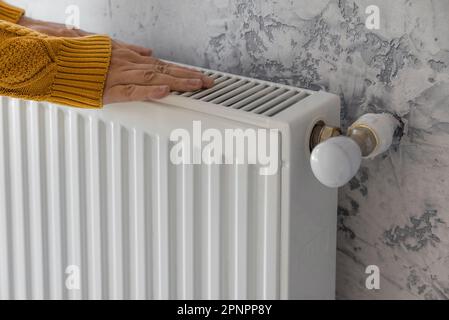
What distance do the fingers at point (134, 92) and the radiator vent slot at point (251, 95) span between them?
0.06 ft

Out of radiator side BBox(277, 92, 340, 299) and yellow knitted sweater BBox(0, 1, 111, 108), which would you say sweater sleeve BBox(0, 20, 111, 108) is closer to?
yellow knitted sweater BBox(0, 1, 111, 108)

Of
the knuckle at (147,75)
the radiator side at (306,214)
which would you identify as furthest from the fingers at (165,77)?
the radiator side at (306,214)

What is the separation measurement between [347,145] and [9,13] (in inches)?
16.0

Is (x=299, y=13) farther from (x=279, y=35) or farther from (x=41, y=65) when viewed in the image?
(x=41, y=65)

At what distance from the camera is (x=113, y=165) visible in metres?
0.74

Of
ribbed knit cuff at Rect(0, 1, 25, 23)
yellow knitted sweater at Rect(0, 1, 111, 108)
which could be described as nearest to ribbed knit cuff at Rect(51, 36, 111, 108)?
yellow knitted sweater at Rect(0, 1, 111, 108)

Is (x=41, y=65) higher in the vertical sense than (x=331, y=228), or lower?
higher

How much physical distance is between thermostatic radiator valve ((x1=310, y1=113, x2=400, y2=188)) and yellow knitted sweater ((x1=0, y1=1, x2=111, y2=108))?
0.20 m

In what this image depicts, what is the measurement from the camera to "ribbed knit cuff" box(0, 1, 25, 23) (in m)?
0.80

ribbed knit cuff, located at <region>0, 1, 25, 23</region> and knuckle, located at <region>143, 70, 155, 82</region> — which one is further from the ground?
ribbed knit cuff, located at <region>0, 1, 25, 23</region>

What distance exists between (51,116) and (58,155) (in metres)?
0.04

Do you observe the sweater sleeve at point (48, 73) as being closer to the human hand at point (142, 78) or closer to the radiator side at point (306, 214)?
the human hand at point (142, 78)

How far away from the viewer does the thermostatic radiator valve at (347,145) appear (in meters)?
0.59
